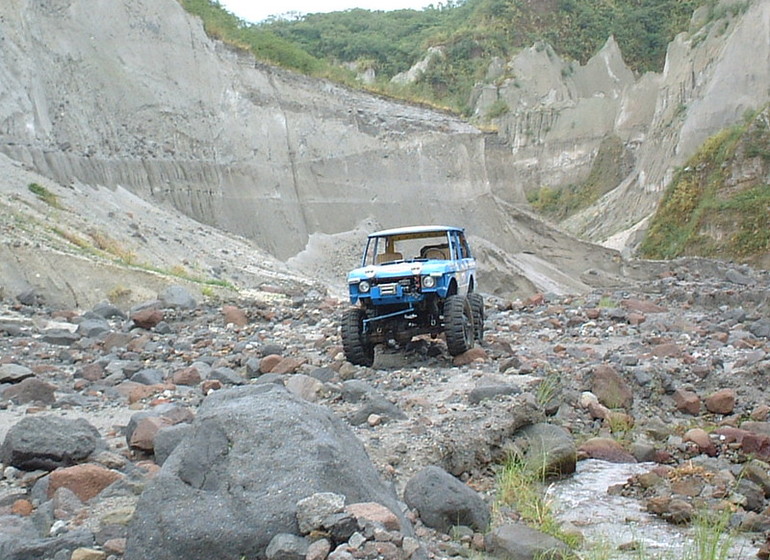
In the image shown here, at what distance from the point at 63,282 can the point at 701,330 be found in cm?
1067

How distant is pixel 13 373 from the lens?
9.33 meters

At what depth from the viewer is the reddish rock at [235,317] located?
14.4 metres

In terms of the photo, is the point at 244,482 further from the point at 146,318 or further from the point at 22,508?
the point at 146,318

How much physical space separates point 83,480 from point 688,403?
6341 millimetres

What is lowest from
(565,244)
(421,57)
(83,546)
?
(565,244)

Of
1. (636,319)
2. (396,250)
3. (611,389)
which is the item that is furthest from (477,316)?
(636,319)

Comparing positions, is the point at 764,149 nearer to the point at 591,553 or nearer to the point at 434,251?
the point at 434,251

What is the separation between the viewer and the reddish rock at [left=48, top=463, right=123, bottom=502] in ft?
17.7

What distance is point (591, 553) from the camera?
505cm

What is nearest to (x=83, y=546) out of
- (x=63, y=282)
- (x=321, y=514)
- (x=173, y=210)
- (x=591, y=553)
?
(x=321, y=514)

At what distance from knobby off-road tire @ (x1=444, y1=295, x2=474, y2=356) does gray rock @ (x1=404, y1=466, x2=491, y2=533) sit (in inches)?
185

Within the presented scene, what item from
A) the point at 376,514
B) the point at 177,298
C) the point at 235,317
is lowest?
the point at 235,317

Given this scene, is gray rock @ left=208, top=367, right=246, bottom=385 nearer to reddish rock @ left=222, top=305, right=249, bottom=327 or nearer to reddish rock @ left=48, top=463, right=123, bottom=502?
reddish rock @ left=48, top=463, right=123, bottom=502

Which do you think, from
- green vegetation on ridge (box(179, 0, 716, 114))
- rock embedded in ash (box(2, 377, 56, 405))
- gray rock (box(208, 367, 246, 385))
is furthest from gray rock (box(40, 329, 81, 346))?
green vegetation on ridge (box(179, 0, 716, 114))
